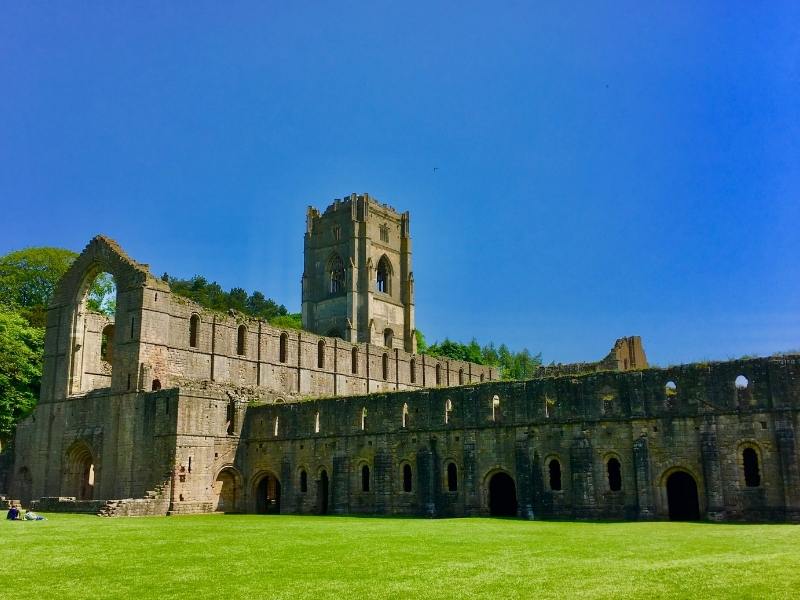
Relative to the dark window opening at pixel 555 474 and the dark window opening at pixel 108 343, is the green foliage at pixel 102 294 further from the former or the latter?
the dark window opening at pixel 555 474

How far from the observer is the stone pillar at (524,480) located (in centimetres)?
3562

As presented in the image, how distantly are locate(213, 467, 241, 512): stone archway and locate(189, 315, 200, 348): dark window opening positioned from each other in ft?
26.2

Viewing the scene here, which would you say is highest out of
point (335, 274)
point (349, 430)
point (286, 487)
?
point (335, 274)

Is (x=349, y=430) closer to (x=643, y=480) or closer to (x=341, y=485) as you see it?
(x=341, y=485)

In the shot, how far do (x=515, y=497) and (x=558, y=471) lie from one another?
3682 mm

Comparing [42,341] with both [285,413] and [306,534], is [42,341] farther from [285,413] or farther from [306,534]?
[306,534]

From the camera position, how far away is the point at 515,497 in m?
39.0

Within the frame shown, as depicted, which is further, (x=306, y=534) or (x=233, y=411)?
(x=233, y=411)

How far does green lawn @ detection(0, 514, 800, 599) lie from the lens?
15.0 metres

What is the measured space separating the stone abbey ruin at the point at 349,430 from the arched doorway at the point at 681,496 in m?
0.06

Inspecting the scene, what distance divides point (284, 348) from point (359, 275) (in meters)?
26.0

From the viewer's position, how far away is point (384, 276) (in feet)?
282

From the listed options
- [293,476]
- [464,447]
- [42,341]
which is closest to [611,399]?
[464,447]

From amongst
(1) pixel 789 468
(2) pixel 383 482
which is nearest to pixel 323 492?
(2) pixel 383 482
